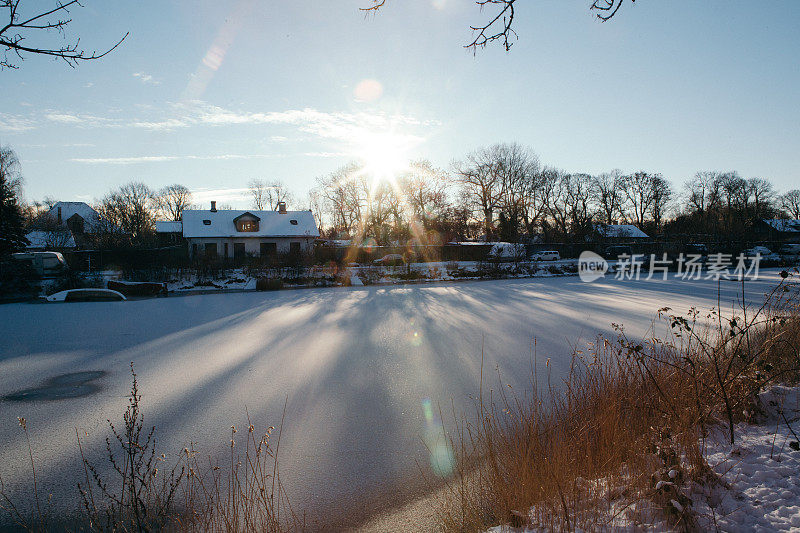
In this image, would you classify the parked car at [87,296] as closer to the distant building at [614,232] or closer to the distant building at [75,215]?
the distant building at [75,215]

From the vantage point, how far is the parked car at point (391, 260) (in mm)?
26797

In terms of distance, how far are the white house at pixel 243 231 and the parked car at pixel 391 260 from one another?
1177 cm

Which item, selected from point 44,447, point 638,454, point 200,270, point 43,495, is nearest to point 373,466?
point 638,454

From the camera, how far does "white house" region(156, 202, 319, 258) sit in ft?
123

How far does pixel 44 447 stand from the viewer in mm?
4184

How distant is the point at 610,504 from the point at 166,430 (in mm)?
4345

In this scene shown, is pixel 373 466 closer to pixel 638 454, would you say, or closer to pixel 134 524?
pixel 134 524

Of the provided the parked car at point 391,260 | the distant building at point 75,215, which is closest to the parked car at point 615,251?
the parked car at point 391,260

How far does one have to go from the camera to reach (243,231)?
38844 mm

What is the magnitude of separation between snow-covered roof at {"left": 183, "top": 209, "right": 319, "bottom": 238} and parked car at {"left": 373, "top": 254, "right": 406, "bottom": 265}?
13.5 meters

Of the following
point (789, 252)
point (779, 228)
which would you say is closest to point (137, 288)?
point (789, 252)

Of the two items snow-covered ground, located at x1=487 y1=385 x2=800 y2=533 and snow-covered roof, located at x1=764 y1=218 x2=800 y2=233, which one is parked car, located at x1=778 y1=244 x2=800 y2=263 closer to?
snow-covered roof, located at x1=764 y1=218 x2=800 y2=233

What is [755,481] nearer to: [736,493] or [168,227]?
[736,493]

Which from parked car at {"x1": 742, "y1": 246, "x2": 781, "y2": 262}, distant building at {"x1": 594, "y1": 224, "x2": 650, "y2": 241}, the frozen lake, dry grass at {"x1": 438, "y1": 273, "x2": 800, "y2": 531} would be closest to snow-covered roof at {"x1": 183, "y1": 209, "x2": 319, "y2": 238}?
the frozen lake
